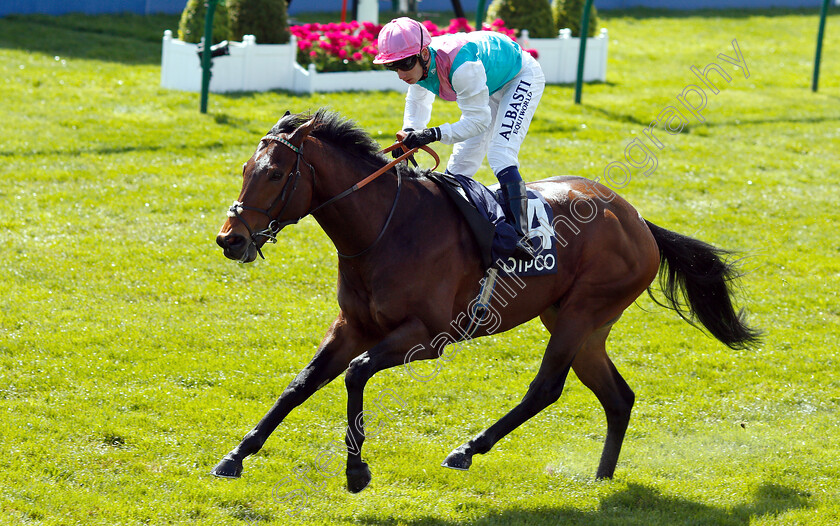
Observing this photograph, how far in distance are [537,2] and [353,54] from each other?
3588 mm

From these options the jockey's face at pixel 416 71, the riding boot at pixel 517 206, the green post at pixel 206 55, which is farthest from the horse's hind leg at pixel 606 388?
the green post at pixel 206 55

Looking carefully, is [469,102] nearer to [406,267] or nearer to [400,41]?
[400,41]

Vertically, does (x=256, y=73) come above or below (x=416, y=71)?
below

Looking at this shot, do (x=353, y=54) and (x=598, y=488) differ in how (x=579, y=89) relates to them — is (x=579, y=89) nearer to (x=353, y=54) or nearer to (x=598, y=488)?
(x=353, y=54)

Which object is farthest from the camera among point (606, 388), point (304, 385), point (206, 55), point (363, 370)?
point (206, 55)

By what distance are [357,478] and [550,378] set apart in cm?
127

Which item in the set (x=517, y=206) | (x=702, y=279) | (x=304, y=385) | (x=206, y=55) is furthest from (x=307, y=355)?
(x=206, y=55)

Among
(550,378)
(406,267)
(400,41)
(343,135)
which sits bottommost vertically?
(550,378)

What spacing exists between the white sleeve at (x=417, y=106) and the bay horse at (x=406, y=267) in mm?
369

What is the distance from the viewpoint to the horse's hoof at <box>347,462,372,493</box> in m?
4.76

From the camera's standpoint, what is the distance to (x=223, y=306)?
25.3 feet

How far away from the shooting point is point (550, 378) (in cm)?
537

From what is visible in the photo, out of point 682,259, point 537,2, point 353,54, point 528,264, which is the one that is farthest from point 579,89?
point 528,264

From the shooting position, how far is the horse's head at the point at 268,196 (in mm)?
4473
